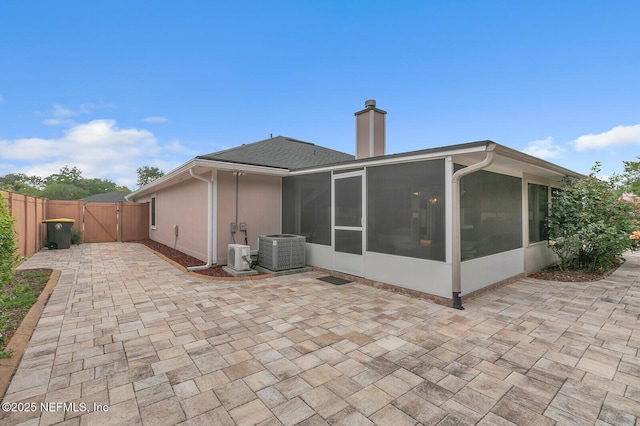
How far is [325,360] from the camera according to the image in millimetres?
2406

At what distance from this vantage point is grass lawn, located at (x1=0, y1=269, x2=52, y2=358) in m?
2.56

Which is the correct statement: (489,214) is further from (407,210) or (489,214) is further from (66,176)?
(66,176)

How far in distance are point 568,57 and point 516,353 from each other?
28.6 feet

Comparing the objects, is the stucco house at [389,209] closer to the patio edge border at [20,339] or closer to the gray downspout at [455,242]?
the gray downspout at [455,242]

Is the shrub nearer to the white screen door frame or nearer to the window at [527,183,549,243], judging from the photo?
the white screen door frame

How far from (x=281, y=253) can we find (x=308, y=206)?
1.25 metres

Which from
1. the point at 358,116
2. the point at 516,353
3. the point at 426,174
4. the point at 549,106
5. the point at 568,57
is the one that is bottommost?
the point at 516,353

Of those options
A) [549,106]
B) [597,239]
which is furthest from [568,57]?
[597,239]

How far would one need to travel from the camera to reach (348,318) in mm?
3387

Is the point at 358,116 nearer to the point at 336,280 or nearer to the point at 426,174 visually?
the point at 426,174

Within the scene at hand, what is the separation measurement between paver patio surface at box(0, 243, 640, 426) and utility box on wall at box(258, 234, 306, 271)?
1.41 m

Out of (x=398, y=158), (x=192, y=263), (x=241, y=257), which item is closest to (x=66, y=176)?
(x=192, y=263)

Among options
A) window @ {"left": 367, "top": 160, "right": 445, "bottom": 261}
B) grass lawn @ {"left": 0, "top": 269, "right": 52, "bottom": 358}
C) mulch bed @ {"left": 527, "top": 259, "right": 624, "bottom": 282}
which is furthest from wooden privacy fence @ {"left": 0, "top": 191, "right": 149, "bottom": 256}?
mulch bed @ {"left": 527, "top": 259, "right": 624, "bottom": 282}

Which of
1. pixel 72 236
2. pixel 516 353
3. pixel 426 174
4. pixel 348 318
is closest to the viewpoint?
pixel 516 353
